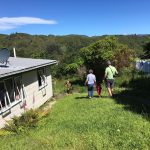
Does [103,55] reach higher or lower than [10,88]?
higher

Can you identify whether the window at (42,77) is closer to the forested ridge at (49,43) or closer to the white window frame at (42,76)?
the white window frame at (42,76)

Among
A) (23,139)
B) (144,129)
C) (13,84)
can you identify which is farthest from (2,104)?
(144,129)

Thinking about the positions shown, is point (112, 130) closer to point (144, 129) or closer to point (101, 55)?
point (144, 129)

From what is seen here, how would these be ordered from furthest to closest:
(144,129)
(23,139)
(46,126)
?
(46,126)
(23,139)
(144,129)

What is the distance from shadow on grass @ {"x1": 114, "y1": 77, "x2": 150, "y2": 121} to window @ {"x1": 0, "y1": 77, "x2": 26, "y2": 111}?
4637 millimetres

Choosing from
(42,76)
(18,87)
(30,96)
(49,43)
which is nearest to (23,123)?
(18,87)

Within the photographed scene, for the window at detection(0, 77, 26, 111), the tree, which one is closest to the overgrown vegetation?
the window at detection(0, 77, 26, 111)

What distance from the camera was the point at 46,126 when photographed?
10664mm

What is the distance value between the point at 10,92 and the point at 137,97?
717 centimetres

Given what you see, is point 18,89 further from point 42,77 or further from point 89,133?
point 89,133

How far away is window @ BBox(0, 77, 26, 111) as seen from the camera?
12055 millimetres

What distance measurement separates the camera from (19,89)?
544 inches

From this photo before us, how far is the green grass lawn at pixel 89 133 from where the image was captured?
7.95 meters

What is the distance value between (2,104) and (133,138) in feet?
20.9
